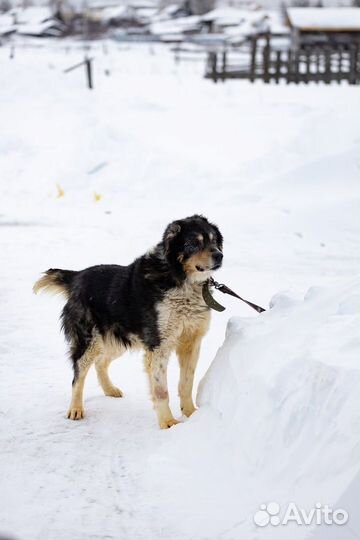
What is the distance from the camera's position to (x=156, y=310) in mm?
5746

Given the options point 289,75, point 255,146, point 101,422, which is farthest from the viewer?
point 289,75

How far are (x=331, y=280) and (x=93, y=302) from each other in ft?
18.0

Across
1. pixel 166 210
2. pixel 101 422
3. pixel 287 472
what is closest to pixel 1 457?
pixel 101 422

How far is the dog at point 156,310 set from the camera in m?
5.74

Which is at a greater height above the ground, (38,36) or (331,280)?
(331,280)

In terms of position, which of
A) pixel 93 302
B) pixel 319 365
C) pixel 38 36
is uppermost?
pixel 319 365

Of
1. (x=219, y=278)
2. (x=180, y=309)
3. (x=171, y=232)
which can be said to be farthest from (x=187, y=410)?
(x=219, y=278)

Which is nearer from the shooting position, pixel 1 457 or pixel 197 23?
pixel 1 457

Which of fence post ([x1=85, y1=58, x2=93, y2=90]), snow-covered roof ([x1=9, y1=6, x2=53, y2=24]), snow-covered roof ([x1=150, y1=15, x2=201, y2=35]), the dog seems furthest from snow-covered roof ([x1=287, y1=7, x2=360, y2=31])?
the dog

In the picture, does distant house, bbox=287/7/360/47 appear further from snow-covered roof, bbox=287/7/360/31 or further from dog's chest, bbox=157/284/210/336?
dog's chest, bbox=157/284/210/336

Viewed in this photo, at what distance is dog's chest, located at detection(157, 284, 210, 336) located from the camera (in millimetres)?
5715

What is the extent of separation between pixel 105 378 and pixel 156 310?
122 cm

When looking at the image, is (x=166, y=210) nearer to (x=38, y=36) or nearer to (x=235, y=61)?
(x=235, y=61)

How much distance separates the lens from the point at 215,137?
68.3 ft
